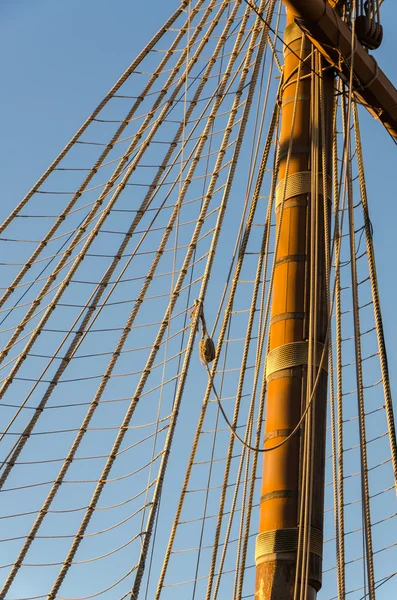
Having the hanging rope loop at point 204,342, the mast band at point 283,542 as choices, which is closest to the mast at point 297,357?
the mast band at point 283,542

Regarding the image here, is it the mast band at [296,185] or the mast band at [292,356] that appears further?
the mast band at [296,185]

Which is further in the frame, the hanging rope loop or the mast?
the hanging rope loop

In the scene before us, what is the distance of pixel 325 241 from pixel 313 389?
113cm

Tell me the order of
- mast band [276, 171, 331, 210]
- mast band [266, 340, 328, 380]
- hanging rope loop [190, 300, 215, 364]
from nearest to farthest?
mast band [266, 340, 328, 380]
hanging rope loop [190, 300, 215, 364]
mast band [276, 171, 331, 210]

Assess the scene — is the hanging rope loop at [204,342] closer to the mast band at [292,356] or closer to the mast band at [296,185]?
the mast band at [292,356]

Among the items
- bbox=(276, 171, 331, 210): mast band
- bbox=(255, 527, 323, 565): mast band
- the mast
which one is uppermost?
bbox=(276, 171, 331, 210): mast band

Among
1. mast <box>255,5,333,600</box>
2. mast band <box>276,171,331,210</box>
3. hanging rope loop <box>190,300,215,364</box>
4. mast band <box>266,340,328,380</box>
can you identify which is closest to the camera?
mast <box>255,5,333,600</box>

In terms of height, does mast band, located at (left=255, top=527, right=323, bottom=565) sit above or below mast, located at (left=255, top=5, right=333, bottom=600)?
below

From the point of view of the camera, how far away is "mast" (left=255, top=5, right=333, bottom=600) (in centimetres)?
567

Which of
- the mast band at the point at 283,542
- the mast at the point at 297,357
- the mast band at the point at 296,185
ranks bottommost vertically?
the mast band at the point at 283,542

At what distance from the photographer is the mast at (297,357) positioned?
567 centimetres

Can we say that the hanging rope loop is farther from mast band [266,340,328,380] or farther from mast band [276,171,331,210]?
mast band [276,171,331,210]

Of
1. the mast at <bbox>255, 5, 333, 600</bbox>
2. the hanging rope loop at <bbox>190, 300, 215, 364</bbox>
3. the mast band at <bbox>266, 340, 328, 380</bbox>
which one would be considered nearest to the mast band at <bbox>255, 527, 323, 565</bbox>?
the mast at <bbox>255, 5, 333, 600</bbox>

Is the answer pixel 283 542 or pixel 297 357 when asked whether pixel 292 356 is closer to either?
pixel 297 357
